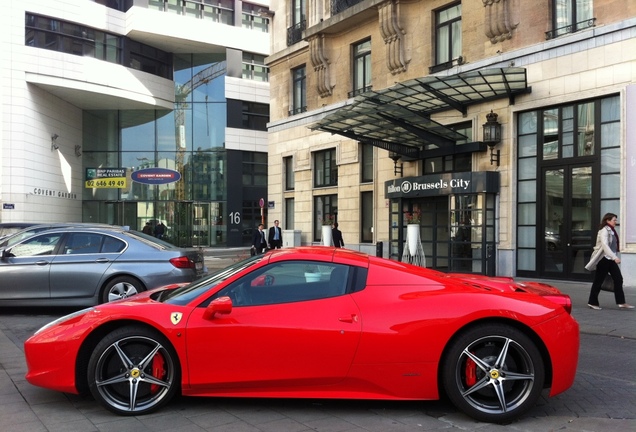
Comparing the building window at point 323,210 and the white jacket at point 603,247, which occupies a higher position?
the building window at point 323,210

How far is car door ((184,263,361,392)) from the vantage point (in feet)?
13.5

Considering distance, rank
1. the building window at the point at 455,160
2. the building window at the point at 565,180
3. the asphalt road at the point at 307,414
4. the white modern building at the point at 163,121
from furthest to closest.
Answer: the white modern building at the point at 163,121 < the building window at the point at 455,160 < the building window at the point at 565,180 < the asphalt road at the point at 307,414

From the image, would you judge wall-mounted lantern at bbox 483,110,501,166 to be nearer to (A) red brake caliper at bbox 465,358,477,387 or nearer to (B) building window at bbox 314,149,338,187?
(B) building window at bbox 314,149,338,187

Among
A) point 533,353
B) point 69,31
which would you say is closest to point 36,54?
point 69,31

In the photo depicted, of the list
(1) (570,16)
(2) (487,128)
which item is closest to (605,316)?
(2) (487,128)

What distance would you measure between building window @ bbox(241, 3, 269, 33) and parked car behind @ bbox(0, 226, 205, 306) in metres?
31.7

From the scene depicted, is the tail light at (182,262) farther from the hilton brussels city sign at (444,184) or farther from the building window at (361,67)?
the building window at (361,67)

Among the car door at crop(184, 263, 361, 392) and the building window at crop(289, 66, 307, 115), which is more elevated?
the building window at crop(289, 66, 307, 115)

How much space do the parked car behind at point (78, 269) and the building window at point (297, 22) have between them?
18.5 meters

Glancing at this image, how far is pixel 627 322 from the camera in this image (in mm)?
8688

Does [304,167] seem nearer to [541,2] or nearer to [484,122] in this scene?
[484,122]

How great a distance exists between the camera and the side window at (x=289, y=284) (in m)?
4.32

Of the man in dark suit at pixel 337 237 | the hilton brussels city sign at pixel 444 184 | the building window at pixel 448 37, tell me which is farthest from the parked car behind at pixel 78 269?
the building window at pixel 448 37

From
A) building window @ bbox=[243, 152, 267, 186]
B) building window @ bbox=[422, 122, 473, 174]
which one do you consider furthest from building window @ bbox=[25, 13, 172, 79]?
building window @ bbox=[422, 122, 473, 174]
